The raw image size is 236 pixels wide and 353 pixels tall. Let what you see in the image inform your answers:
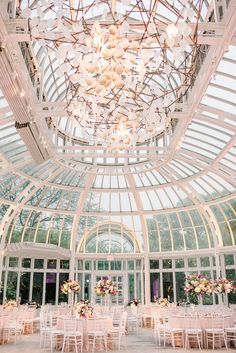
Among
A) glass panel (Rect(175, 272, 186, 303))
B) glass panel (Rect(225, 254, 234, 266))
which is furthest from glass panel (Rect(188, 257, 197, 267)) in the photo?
glass panel (Rect(225, 254, 234, 266))

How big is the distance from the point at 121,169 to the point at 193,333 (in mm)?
8113

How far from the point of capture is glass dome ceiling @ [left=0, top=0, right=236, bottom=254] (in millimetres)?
7946

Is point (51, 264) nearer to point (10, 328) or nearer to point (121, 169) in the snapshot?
point (121, 169)

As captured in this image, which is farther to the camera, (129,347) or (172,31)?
(129,347)

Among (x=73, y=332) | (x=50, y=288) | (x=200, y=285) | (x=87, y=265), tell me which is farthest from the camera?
(x=87, y=265)

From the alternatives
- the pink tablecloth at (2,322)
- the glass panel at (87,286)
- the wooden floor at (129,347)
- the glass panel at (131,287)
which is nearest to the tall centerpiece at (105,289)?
the wooden floor at (129,347)

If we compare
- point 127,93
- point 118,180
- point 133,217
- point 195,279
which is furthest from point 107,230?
point 127,93

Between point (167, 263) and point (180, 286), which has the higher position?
point (167, 263)

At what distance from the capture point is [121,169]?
53.8 feet

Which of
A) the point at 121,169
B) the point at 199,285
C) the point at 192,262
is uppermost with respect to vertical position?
the point at 121,169

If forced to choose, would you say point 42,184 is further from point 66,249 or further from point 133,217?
point 133,217

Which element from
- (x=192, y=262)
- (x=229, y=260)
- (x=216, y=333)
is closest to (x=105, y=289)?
(x=216, y=333)

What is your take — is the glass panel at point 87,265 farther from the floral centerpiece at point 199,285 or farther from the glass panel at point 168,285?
the floral centerpiece at point 199,285

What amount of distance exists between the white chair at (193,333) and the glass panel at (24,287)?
9.85m
